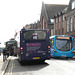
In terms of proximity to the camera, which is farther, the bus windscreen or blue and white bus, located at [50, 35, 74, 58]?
blue and white bus, located at [50, 35, 74, 58]

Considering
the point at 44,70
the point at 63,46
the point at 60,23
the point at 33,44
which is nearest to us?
the point at 44,70

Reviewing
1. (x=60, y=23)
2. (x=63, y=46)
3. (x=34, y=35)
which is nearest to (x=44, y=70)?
(x=34, y=35)

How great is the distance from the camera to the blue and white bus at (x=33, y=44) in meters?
15.5

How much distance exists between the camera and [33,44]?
1571 centimetres

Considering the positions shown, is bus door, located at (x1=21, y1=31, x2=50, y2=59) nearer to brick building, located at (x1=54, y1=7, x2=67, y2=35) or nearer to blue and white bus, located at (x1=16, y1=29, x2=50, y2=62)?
blue and white bus, located at (x1=16, y1=29, x2=50, y2=62)

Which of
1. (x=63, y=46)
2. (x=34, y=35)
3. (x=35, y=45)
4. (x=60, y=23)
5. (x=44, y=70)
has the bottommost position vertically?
(x=44, y=70)

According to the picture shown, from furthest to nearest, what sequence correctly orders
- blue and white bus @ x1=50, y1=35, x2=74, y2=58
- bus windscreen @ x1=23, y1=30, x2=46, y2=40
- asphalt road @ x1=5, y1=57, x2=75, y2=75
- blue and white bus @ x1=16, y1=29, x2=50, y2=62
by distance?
blue and white bus @ x1=50, y1=35, x2=74, y2=58 → bus windscreen @ x1=23, y1=30, x2=46, y2=40 → blue and white bus @ x1=16, y1=29, x2=50, y2=62 → asphalt road @ x1=5, y1=57, x2=75, y2=75

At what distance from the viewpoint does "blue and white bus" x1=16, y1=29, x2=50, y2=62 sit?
1546cm

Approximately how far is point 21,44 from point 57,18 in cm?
3712

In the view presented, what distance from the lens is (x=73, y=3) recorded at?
126 ft

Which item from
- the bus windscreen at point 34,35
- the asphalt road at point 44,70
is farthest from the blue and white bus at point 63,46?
the asphalt road at point 44,70

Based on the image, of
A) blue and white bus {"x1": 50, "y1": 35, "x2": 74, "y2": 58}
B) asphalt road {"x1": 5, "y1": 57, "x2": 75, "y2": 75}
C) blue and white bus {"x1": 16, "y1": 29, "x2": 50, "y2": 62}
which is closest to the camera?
asphalt road {"x1": 5, "y1": 57, "x2": 75, "y2": 75}

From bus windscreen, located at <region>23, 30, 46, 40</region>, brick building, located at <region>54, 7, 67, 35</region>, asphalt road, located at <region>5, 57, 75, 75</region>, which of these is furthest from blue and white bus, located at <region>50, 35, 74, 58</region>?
brick building, located at <region>54, 7, 67, 35</region>

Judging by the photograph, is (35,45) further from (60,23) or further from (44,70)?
(60,23)
